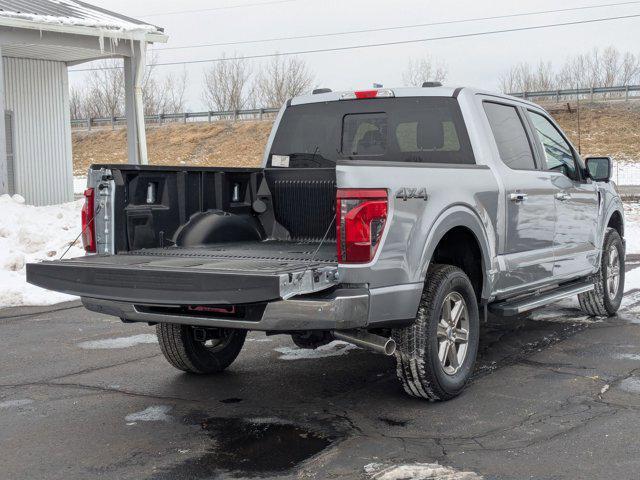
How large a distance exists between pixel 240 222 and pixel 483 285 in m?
1.80

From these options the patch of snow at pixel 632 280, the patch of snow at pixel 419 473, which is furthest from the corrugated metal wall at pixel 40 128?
the patch of snow at pixel 419 473

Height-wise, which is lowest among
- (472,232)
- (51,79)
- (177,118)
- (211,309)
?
(211,309)

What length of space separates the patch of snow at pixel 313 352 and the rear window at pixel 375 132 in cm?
153

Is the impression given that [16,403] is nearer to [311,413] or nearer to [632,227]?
[311,413]

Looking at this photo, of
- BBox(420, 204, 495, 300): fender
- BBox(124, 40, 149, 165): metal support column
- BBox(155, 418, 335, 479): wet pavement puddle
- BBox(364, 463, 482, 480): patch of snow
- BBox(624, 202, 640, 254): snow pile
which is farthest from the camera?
BBox(124, 40, 149, 165): metal support column

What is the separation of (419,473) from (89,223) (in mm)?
2668

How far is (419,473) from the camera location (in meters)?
4.16

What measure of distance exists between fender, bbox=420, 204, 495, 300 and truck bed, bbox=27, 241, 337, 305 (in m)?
0.58

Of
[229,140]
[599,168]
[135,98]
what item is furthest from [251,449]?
[229,140]

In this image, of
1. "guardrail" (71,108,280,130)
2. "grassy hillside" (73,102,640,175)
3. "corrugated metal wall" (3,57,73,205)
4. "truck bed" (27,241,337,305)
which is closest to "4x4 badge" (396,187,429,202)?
"truck bed" (27,241,337,305)

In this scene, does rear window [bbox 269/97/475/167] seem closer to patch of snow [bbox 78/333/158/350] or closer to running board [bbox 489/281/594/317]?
running board [bbox 489/281/594/317]

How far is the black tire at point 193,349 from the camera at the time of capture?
616 cm

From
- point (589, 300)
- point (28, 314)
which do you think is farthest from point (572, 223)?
point (28, 314)

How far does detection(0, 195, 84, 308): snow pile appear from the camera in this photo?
10203mm
